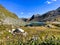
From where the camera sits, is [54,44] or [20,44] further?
[20,44]

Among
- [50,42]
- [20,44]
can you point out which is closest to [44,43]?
[50,42]

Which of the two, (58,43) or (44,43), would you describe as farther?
(44,43)

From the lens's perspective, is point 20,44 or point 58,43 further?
point 20,44

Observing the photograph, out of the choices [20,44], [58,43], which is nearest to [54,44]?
[58,43]

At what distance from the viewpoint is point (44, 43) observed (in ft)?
43.2

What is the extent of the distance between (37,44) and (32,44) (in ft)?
1.50

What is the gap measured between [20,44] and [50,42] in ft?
7.46

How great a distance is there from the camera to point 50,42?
42.3 feet

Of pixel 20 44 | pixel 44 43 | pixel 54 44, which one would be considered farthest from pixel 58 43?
pixel 20 44

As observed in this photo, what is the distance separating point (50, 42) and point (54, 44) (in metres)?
0.48

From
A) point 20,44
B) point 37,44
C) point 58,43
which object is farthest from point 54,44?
point 20,44

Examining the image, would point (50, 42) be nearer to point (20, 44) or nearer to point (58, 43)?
point (58, 43)

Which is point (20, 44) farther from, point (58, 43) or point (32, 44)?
point (58, 43)

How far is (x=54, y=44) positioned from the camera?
12.5m
